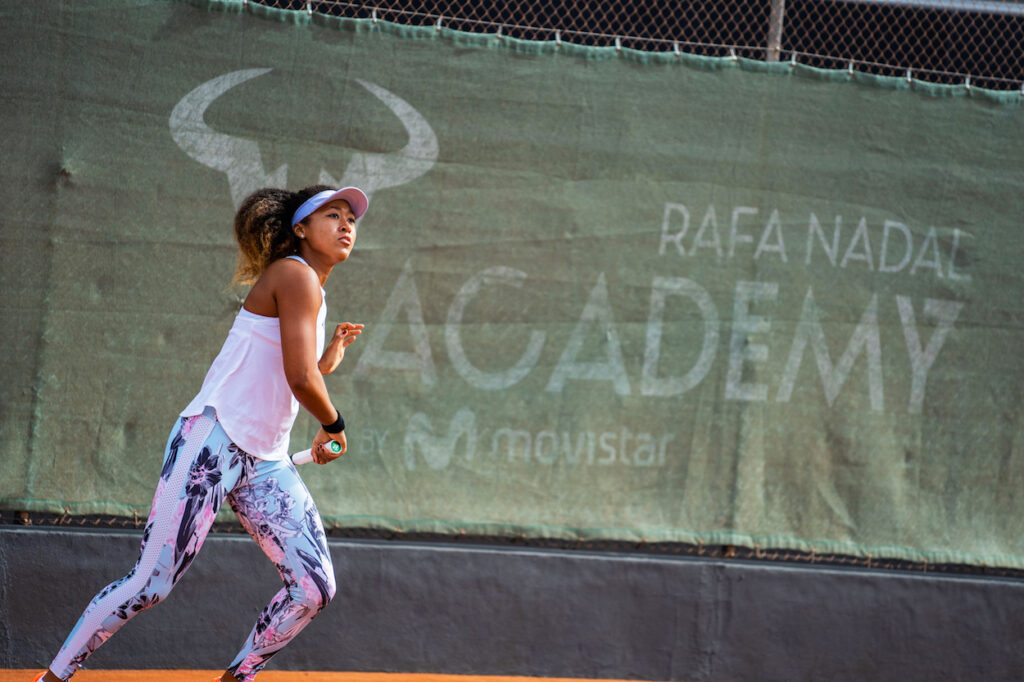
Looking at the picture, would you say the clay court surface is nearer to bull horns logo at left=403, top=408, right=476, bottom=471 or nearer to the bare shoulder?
bull horns logo at left=403, top=408, right=476, bottom=471

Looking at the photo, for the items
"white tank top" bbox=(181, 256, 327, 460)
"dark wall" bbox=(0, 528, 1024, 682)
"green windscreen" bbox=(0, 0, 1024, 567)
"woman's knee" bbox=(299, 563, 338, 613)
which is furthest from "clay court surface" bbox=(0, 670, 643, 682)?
"white tank top" bbox=(181, 256, 327, 460)

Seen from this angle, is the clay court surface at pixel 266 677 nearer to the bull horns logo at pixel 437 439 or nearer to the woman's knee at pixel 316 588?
the bull horns logo at pixel 437 439

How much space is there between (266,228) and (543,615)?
227 centimetres

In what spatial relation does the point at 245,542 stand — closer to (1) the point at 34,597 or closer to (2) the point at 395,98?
(1) the point at 34,597

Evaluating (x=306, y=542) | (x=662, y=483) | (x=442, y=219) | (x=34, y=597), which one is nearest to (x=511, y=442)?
(x=662, y=483)

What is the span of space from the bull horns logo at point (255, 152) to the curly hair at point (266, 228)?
97cm

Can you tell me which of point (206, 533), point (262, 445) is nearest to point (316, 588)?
point (206, 533)

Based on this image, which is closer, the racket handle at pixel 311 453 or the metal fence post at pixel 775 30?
the racket handle at pixel 311 453

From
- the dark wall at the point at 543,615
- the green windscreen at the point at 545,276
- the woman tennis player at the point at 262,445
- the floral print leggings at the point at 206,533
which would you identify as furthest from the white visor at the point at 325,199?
the dark wall at the point at 543,615

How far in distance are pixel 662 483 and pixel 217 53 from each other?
279 centimetres

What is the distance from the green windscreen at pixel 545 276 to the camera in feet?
14.2

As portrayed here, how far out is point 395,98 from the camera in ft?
15.1

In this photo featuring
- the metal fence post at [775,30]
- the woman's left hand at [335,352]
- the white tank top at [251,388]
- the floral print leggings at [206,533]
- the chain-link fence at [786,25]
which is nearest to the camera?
the floral print leggings at [206,533]

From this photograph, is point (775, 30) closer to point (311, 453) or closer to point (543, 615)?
point (543, 615)
